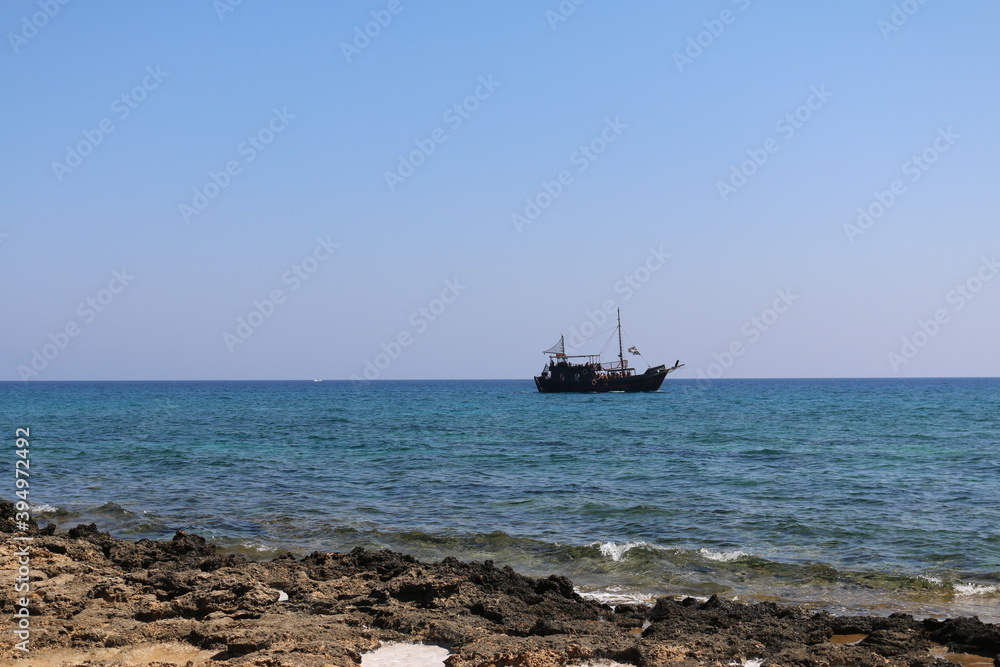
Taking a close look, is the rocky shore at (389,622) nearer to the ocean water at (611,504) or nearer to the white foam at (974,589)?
the ocean water at (611,504)

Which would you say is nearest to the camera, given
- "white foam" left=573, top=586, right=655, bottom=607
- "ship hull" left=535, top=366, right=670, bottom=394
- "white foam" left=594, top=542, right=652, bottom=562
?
"white foam" left=573, top=586, right=655, bottom=607

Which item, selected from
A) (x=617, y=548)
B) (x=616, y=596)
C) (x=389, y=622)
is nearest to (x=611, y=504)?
(x=617, y=548)

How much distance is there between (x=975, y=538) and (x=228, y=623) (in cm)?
1221

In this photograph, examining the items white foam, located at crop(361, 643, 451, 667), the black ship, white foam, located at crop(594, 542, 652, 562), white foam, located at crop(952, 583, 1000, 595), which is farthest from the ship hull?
white foam, located at crop(361, 643, 451, 667)

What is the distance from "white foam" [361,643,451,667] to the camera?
6859 millimetres

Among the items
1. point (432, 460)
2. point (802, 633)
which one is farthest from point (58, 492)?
point (802, 633)

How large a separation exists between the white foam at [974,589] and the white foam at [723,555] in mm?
2815

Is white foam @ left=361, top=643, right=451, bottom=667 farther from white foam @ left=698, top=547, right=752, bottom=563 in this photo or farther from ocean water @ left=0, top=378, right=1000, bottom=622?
white foam @ left=698, top=547, right=752, bottom=563

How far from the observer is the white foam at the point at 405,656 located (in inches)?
270

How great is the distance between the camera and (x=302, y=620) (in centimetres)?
773

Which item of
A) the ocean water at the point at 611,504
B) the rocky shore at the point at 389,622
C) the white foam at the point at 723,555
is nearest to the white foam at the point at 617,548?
the ocean water at the point at 611,504

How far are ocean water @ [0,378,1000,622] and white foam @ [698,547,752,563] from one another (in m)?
0.04

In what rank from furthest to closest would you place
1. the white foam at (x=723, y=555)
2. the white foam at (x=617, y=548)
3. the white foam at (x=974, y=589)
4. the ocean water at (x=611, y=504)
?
the white foam at (x=617, y=548) < the white foam at (x=723, y=555) < the ocean water at (x=611, y=504) < the white foam at (x=974, y=589)

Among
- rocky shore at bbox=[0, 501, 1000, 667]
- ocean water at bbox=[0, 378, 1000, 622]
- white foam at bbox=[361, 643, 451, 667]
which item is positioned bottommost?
ocean water at bbox=[0, 378, 1000, 622]
